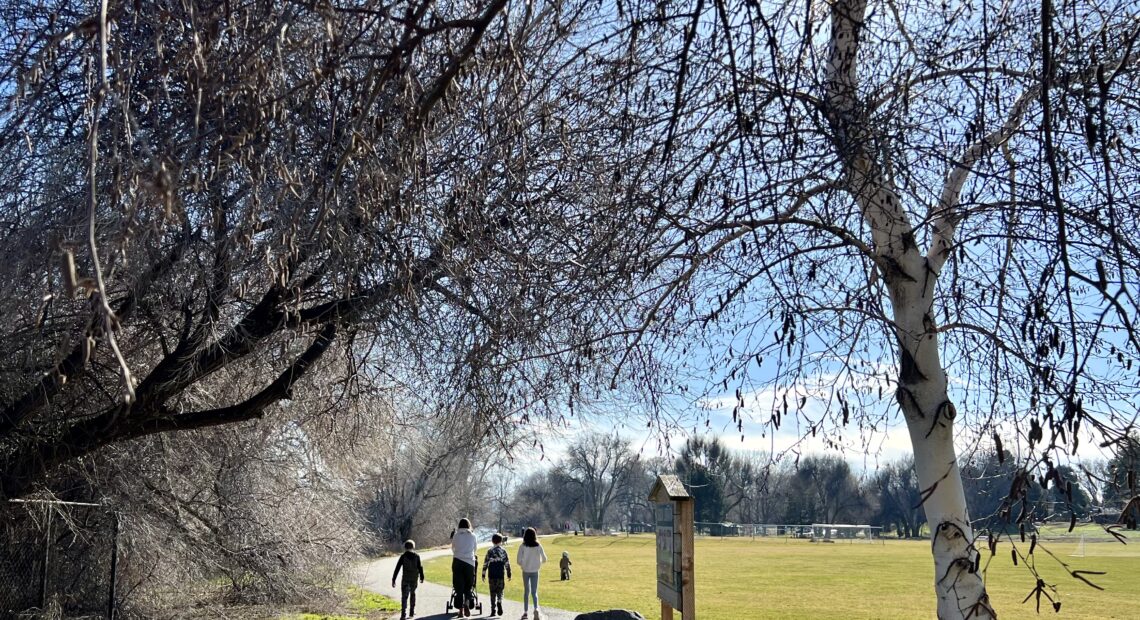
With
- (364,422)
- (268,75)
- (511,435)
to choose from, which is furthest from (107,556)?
(268,75)

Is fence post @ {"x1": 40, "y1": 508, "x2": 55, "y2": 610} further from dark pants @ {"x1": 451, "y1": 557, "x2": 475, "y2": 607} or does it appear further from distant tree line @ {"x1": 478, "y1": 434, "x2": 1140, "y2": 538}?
dark pants @ {"x1": 451, "y1": 557, "x2": 475, "y2": 607}

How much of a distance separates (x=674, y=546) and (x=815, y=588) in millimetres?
20509

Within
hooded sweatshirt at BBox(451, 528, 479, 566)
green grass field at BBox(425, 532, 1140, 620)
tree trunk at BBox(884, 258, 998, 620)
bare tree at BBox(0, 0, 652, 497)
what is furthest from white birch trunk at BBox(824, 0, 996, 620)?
green grass field at BBox(425, 532, 1140, 620)

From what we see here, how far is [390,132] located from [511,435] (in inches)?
123

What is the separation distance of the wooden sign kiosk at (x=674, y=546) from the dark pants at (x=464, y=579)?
17.5 ft

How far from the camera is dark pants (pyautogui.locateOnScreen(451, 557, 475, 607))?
17.9 m

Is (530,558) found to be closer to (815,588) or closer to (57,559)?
(57,559)

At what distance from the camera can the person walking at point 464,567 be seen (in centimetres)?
1781

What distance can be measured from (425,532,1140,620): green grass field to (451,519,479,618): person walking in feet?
13.6

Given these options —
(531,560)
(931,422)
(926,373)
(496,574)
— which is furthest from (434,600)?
(926,373)

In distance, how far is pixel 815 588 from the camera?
31.3 meters

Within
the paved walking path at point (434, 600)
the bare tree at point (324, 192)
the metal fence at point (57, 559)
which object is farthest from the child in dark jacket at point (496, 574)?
the bare tree at point (324, 192)

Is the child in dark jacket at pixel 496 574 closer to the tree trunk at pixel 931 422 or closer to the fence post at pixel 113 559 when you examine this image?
the fence post at pixel 113 559

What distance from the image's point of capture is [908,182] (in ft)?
20.2
